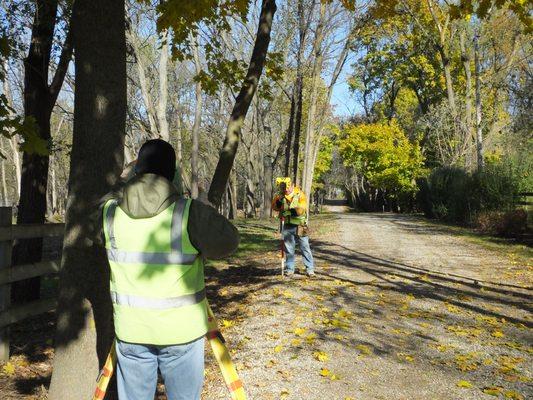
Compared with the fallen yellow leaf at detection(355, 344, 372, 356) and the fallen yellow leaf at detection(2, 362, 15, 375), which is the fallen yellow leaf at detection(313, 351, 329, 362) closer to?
the fallen yellow leaf at detection(355, 344, 372, 356)

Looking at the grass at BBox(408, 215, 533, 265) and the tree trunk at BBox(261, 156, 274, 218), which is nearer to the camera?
the grass at BBox(408, 215, 533, 265)

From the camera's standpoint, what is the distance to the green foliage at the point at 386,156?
43.1 m

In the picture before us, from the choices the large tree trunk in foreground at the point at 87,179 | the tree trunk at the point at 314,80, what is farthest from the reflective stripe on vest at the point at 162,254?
the tree trunk at the point at 314,80

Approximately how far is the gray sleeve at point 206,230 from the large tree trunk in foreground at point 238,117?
2.19 meters

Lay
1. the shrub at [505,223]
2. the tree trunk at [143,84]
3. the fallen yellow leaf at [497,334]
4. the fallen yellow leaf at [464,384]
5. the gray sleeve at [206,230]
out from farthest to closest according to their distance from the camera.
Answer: the tree trunk at [143,84] → the shrub at [505,223] → the fallen yellow leaf at [497,334] → the fallen yellow leaf at [464,384] → the gray sleeve at [206,230]

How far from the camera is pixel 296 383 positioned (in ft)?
16.1

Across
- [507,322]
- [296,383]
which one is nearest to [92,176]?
[296,383]

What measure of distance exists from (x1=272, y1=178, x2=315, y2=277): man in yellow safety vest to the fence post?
223 inches

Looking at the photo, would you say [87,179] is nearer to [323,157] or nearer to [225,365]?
[225,365]

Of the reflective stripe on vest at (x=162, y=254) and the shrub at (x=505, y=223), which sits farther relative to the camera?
the shrub at (x=505, y=223)

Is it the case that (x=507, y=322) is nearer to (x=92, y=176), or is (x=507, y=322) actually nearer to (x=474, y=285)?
(x=474, y=285)

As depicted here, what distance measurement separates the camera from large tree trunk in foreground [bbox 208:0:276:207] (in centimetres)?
490

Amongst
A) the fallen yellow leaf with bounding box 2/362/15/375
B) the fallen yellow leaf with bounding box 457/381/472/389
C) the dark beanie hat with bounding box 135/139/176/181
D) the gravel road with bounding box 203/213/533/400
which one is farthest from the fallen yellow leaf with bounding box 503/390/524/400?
the fallen yellow leaf with bounding box 2/362/15/375

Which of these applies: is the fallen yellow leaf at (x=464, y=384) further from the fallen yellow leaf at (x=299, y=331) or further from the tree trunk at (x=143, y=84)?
the tree trunk at (x=143, y=84)
